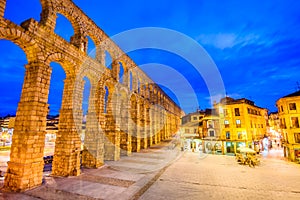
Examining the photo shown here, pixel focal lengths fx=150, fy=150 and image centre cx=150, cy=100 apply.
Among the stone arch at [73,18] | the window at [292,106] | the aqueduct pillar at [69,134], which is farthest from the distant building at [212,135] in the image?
the stone arch at [73,18]

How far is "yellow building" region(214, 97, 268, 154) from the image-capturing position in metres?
23.5

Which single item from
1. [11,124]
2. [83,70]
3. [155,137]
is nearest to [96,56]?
[83,70]

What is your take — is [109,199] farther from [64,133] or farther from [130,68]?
[130,68]

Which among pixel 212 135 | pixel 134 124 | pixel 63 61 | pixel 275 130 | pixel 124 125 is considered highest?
pixel 63 61

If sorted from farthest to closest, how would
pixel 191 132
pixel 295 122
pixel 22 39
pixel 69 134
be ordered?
pixel 191 132, pixel 295 122, pixel 69 134, pixel 22 39

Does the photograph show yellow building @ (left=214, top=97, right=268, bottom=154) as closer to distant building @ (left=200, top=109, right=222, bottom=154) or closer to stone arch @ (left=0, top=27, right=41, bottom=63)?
distant building @ (left=200, top=109, right=222, bottom=154)

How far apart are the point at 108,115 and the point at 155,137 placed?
17944 millimetres

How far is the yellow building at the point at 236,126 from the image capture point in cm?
2345

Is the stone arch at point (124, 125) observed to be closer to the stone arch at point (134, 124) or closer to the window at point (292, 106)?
the stone arch at point (134, 124)

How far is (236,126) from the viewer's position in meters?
24.0

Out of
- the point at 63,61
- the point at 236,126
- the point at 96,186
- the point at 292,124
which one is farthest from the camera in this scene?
the point at 236,126

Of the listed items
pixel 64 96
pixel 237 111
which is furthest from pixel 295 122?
pixel 64 96

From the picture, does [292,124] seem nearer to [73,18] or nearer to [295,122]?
[295,122]

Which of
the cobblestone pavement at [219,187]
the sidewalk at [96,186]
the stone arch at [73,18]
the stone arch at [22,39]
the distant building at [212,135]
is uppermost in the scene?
the stone arch at [73,18]
